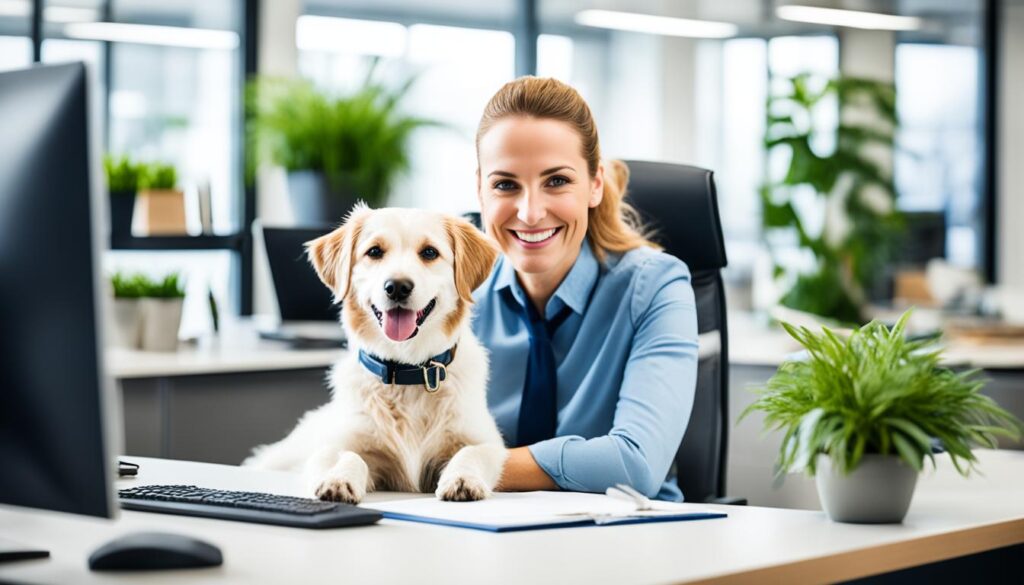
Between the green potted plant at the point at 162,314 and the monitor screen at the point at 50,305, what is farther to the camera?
the green potted plant at the point at 162,314

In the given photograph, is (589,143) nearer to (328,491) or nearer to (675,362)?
(675,362)

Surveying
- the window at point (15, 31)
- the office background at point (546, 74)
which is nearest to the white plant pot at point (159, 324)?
the office background at point (546, 74)

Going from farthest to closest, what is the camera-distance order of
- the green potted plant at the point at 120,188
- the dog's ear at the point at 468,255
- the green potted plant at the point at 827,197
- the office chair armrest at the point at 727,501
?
the green potted plant at the point at 827,197 → the green potted plant at the point at 120,188 → the office chair armrest at the point at 727,501 → the dog's ear at the point at 468,255

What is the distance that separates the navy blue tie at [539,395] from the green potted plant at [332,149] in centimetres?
269

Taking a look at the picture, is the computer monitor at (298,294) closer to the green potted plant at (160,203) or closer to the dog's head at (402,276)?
the green potted plant at (160,203)

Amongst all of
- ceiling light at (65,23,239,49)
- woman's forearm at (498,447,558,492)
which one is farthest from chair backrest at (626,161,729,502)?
ceiling light at (65,23,239,49)

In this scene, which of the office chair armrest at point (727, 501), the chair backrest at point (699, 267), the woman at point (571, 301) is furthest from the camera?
the chair backrest at point (699, 267)

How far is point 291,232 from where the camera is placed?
3902 millimetres

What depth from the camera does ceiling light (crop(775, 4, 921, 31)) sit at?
8.58 metres

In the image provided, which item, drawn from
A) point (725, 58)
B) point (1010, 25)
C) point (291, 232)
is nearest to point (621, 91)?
point (725, 58)

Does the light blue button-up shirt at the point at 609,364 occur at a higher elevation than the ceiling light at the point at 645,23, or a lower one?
lower

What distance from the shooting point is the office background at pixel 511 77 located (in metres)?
5.94

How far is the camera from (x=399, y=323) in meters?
1.71

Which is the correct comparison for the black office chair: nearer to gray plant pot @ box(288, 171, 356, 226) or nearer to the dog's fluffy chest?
the dog's fluffy chest
